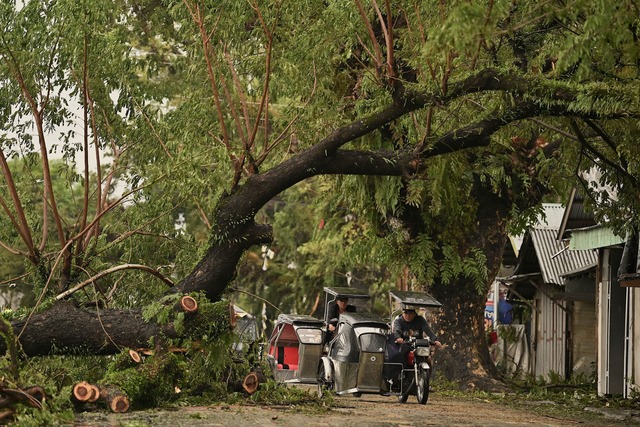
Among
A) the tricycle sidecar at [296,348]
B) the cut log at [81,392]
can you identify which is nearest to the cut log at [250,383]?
the tricycle sidecar at [296,348]

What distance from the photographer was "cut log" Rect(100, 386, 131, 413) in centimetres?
1509

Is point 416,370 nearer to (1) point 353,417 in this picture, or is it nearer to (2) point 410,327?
(2) point 410,327

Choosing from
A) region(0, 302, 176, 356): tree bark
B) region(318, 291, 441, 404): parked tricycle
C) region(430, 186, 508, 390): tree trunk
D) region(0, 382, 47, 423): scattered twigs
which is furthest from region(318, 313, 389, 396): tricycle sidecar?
region(430, 186, 508, 390): tree trunk

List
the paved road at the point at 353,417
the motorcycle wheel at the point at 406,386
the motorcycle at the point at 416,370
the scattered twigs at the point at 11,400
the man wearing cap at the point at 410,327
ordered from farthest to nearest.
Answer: the man wearing cap at the point at 410,327 → the motorcycle wheel at the point at 406,386 → the motorcycle at the point at 416,370 → the paved road at the point at 353,417 → the scattered twigs at the point at 11,400

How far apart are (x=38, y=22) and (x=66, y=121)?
7.23 feet

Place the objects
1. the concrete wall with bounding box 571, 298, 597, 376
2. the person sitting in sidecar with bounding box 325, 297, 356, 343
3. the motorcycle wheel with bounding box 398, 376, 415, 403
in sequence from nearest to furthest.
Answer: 1. the motorcycle wheel with bounding box 398, 376, 415, 403
2. the person sitting in sidecar with bounding box 325, 297, 356, 343
3. the concrete wall with bounding box 571, 298, 597, 376

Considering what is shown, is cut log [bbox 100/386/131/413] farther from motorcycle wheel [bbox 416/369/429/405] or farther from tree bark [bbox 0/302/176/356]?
motorcycle wheel [bbox 416/369/429/405]

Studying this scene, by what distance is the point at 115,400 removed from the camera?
15.1m

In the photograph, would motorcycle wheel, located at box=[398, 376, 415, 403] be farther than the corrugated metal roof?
No

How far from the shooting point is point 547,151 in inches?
1016

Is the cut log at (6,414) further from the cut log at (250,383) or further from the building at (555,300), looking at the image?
the building at (555,300)

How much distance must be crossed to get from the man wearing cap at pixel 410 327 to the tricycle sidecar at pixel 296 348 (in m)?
1.32

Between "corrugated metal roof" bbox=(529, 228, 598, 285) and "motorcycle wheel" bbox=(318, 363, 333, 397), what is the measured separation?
542 inches

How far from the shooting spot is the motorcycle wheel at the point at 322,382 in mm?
19312
